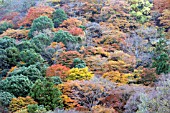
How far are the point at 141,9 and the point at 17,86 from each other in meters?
25.5

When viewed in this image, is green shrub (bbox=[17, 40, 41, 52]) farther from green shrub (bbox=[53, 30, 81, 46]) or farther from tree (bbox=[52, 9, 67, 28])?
tree (bbox=[52, 9, 67, 28])

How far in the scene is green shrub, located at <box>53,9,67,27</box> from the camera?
131ft

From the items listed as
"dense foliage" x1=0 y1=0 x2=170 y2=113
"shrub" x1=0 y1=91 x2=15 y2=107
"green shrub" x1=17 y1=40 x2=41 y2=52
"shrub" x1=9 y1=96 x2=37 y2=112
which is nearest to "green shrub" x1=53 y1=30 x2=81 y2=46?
"dense foliage" x1=0 y1=0 x2=170 y2=113

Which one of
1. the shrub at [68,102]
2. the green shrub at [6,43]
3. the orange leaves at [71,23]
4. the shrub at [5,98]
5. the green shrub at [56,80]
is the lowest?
the shrub at [68,102]

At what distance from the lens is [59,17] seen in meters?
40.3

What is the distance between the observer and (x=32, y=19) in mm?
40938

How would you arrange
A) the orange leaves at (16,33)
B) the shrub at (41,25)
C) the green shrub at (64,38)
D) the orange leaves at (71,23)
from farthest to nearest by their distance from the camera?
the orange leaves at (71,23) → the orange leaves at (16,33) → the shrub at (41,25) → the green shrub at (64,38)

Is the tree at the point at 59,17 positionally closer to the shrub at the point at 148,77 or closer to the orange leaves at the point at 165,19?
the orange leaves at the point at 165,19

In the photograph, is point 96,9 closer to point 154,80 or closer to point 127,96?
point 154,80

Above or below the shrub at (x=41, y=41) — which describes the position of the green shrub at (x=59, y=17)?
above

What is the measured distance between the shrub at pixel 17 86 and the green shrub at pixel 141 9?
2179 cm

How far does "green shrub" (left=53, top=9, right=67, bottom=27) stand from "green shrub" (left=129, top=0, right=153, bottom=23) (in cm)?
932

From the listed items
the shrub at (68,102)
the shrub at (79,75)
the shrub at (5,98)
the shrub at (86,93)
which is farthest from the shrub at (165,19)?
the shrub at (5,98)

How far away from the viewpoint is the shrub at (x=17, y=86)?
23309 mm
